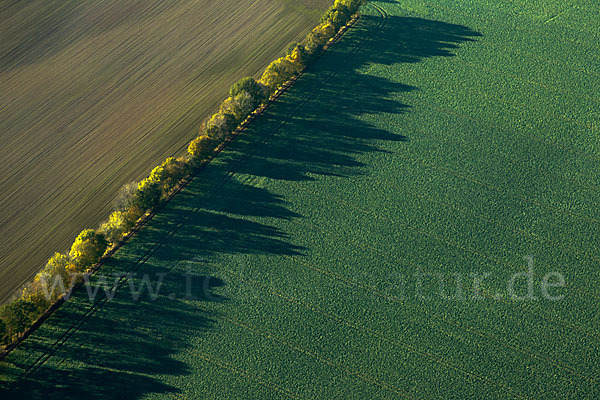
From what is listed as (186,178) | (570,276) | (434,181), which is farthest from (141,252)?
(570,276)

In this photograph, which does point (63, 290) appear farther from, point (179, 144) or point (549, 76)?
point (549, 76)

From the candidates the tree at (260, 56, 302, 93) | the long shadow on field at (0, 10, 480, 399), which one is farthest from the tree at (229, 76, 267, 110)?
the long shadow on field at (0, 10, 480, 399)

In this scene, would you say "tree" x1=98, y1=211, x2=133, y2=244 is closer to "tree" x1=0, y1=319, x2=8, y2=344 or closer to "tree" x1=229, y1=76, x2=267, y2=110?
"tree" x1=0, y1=319, x2=8, y2=344

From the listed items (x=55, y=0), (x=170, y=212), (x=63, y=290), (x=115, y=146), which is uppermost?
(x=55, y=0)

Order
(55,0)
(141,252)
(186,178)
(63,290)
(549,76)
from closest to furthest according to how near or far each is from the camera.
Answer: (63,290), (141,252), (186,178), (549,76), (55,0)

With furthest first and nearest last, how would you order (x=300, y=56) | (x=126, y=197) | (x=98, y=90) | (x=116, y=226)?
(x=300, y=56), (x=98, y=90), (x=126, y=197), (x=116, y=226)

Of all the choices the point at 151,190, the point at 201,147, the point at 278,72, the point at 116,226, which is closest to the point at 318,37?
the point at 278,72

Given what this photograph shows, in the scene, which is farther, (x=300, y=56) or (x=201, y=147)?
(x=300, y=56)

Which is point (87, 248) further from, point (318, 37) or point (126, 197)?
point (318, 37)
